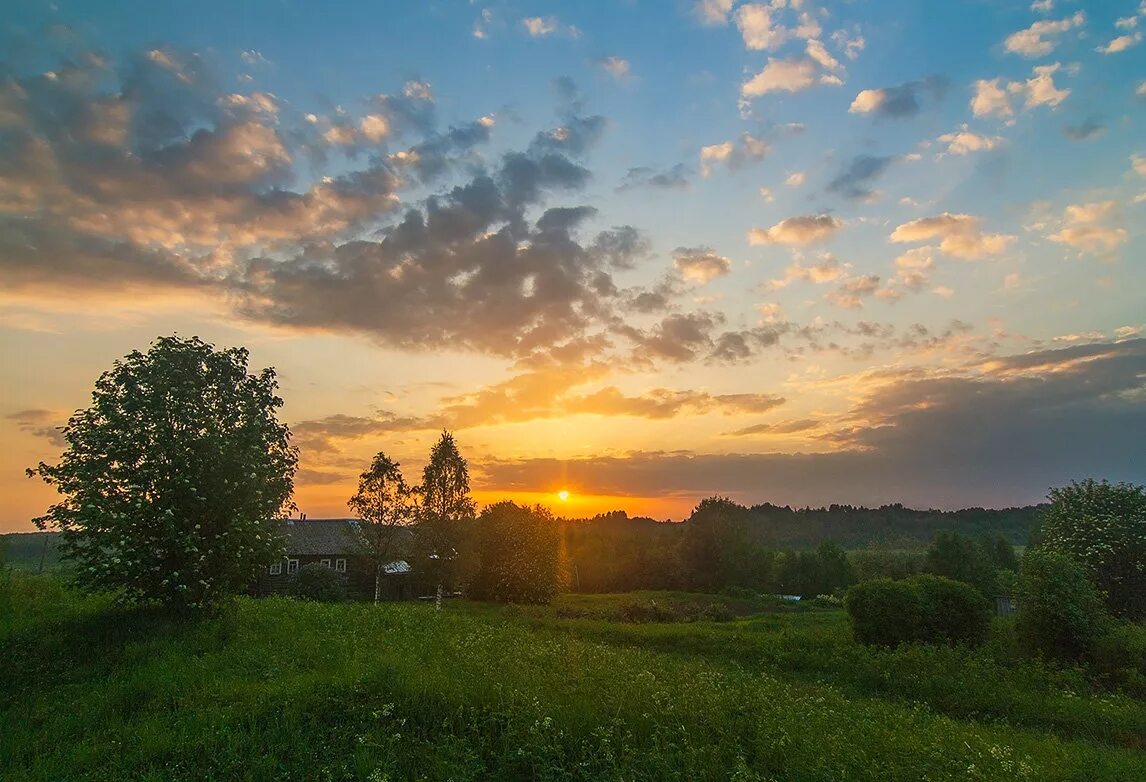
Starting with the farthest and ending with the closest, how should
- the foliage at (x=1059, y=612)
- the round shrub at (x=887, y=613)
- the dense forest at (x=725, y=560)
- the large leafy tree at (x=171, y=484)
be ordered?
the dense forest at (x=725, y=560) → the round shrub at (x=887, y=613) → the foliage at (x=1059, y=612) → the large leafy tree at (x=171, y=484)

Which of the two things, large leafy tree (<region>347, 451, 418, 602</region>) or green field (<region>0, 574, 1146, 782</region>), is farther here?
large leafy tree (<region>347, 451, 418, 602</region>)

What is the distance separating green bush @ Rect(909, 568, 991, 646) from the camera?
91.8 ft

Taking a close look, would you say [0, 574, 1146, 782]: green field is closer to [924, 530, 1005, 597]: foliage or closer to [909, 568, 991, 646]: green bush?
[909, 568, 991, 646]: green bush

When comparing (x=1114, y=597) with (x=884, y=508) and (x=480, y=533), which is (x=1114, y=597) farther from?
(x=884, y=508)

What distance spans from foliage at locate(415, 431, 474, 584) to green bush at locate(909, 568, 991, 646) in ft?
115

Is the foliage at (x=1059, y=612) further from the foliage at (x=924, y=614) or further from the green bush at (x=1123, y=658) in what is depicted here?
the foliage at (x=924, y=614)

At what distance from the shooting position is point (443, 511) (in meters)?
54.8

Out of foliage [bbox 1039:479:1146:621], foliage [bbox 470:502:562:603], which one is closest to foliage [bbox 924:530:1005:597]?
foliage [bbox 1039:479:1146:621]

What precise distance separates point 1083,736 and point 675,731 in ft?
39.8

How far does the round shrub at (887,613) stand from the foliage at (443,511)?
32.5 metres

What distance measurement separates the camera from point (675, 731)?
11.3 meters

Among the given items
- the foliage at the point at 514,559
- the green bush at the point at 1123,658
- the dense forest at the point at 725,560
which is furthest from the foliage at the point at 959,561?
the green bush at the point at 1123,658

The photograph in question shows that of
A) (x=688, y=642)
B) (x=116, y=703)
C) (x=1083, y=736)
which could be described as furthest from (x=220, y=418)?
(x=1083, y=736)

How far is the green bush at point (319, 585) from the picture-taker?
4550 centimetres
